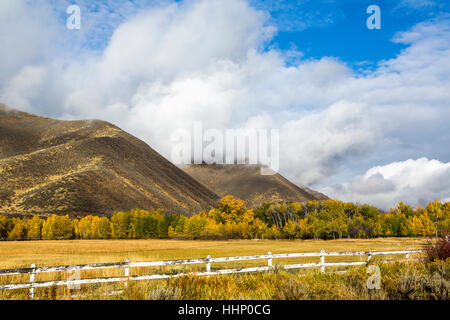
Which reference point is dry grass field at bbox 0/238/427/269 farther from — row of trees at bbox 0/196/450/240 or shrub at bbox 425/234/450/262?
row of trees at bbox 0/196/450/240

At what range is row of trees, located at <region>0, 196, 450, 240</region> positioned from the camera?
11038 centimetres

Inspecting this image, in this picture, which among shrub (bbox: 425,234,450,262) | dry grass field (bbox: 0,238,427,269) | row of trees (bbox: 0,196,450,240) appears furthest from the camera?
row of trees (bbox: 0,196,450,240)

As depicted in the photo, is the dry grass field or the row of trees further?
the row of trees

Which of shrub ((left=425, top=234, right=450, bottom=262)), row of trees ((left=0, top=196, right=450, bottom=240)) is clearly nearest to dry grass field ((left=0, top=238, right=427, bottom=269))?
shrub ((left=425, top=234, right=450, bottom=262))

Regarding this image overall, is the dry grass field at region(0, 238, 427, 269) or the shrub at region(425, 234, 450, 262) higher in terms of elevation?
the shrub at region(425, 234, 450, 262)

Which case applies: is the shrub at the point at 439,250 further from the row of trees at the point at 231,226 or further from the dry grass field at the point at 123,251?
the row of trees at the point at 231,226

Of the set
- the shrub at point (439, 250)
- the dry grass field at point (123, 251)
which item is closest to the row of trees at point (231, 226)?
the dry grass field at point (123, 251)

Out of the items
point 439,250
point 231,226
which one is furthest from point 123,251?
point 231,226

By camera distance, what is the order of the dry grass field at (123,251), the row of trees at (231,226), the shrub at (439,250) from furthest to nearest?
the row of trees at (231,226)
the dry grass field at (123,251)
the shrub at (439,250)

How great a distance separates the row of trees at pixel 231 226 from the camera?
110 meters

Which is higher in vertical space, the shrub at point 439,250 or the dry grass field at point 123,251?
the shrub at point 439,250
